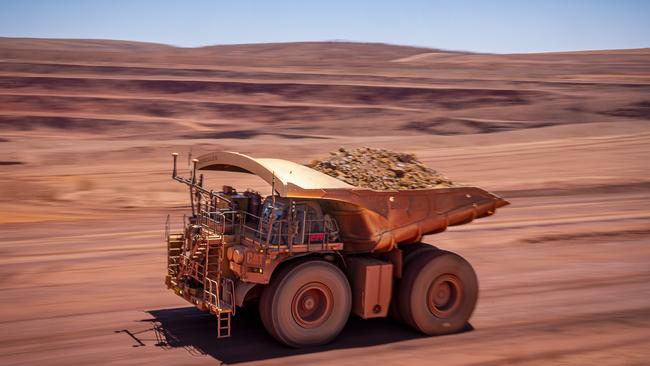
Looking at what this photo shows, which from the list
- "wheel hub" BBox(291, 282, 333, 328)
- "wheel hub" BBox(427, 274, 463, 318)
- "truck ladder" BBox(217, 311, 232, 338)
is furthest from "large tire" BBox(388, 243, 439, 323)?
"truck ladder" BBox(217, 311, 232, 338)

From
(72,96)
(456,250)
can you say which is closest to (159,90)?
(72,96)

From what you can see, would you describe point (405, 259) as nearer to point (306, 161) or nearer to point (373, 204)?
point (373, 204)

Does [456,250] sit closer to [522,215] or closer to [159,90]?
[522,215]

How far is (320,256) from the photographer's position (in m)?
9.52

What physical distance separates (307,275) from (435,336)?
6.86 feet

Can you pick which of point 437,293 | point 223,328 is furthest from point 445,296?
point 223,328

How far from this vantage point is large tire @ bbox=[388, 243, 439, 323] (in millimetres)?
10031

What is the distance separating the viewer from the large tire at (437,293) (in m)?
9.85

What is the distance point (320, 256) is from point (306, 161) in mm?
19492

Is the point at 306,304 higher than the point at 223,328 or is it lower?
higher

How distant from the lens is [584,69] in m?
63.0

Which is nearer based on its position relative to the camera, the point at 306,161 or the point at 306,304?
the point at 306,304

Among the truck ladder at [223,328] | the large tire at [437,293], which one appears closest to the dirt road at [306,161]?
the truck ladder at [223,328]

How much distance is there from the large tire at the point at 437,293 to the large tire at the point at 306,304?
0.88 m
